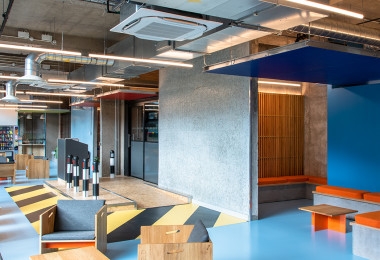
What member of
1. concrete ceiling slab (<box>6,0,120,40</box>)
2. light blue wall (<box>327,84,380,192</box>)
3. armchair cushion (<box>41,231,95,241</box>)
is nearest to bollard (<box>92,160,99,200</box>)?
armchair cushion (<box>41,231,95,241</box>)

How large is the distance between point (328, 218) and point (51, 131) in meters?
22.7

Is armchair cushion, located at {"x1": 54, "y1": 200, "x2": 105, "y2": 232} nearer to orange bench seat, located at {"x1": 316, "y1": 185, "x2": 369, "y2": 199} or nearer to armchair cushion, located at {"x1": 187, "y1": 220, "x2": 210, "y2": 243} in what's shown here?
armchair cushion, located at {"x1": 187, "y1": 220, "x2": 210, "y2": 243}

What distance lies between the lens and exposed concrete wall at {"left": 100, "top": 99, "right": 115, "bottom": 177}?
14539 mm

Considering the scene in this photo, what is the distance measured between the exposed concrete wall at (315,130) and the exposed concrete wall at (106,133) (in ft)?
25.2

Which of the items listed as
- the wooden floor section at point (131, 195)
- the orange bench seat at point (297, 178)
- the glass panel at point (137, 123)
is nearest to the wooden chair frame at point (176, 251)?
the wooden floor section at point (131, 195)

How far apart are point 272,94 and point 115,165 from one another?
7.36 metres

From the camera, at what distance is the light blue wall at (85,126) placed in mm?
17594

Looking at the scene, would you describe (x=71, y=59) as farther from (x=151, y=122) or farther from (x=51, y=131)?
(x=51, y=131)

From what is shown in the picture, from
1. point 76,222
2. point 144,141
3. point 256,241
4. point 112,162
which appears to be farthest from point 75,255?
point 112,162

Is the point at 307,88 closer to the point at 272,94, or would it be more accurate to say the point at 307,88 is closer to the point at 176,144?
the point at 272,94

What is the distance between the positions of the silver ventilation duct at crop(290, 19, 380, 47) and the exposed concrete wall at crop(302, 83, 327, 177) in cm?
257

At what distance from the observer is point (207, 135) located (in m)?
8.58

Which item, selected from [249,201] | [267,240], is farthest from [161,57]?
[267,240]

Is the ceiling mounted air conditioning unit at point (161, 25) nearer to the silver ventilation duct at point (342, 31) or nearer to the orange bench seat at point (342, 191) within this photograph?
the silver ventilation duct at point (342, 31)
